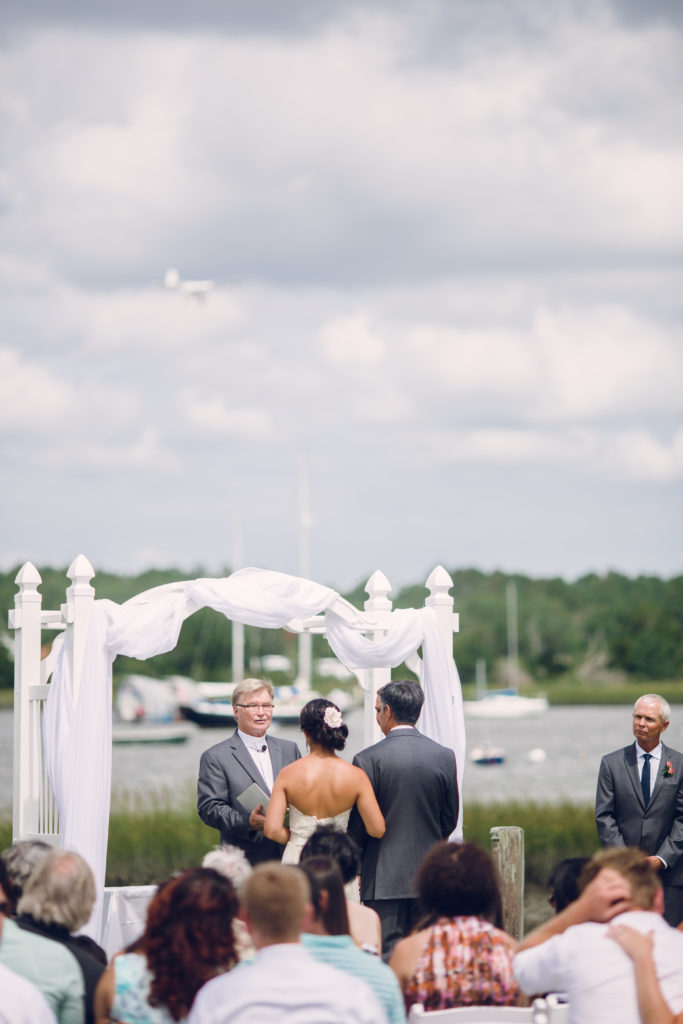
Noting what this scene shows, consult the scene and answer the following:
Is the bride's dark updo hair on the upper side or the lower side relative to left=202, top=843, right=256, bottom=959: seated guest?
upper

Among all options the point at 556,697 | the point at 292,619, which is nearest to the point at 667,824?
the point at 292,619

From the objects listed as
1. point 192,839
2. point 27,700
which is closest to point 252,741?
point 27,700

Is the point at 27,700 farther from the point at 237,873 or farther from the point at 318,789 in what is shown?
the point at 237,873

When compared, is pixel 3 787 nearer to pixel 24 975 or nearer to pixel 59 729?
pixel 59 729

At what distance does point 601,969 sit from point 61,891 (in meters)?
1.64

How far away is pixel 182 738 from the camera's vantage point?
201ft

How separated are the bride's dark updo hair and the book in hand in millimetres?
935

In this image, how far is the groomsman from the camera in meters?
6.35

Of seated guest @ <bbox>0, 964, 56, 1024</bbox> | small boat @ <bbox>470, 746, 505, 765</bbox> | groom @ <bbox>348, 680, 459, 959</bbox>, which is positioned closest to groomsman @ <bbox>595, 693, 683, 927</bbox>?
groom @ <bbox>348, 680, 459, 959</bbox>

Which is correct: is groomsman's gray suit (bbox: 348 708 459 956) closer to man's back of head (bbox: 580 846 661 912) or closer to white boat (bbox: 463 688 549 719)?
man's back of head (bbox: 580 846 661 912)

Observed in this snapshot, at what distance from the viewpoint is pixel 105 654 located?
23.9 feet

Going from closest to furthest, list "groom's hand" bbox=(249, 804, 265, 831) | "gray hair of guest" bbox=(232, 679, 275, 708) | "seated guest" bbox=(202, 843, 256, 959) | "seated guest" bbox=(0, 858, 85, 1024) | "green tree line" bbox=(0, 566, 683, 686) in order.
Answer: "seated guest" bbox=(0, 858, 85, 1024) → "seated guest" bbox=(202, 843, 256, 959) → "groom's hand" bbox=(249, 804, 265, 831) → "gray hair of guest" bbox=(232, 679, 275, 708) → "green tree line" bbox=(0, 566, 683, 686)

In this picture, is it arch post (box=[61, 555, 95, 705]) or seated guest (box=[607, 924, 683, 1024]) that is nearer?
seated guest (box=[607, 924, 683, 1024])

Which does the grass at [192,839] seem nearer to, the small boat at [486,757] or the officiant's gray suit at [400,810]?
the officiant's gray suit at [400,810]
